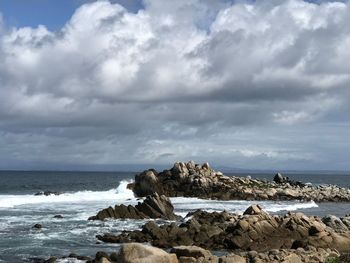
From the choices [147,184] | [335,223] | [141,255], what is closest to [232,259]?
[141,255]

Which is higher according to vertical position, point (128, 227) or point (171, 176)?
point (171, 176)

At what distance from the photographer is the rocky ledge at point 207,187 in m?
91.5

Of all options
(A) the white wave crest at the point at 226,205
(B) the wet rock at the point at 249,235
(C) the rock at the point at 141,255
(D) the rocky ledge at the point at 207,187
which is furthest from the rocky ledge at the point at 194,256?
(D) the rocky ledge at the point at 207,187

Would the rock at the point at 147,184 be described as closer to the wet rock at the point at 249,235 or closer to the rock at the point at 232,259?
the wet rock at the point at 249,235

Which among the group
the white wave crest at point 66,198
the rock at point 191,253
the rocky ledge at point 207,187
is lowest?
the rock at point 191,253

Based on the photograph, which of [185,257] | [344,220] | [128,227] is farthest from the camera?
[128,227]

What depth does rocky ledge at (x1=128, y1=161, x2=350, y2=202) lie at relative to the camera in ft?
300

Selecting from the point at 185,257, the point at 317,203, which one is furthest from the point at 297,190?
the point at 185,257

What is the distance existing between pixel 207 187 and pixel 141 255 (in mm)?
64727

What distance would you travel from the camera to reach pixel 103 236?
4722 cm

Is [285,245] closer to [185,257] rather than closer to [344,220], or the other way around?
[344,220]

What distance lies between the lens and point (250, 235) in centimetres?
4544

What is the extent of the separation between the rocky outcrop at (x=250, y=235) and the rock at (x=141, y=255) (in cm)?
1602

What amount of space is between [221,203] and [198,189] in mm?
10507
